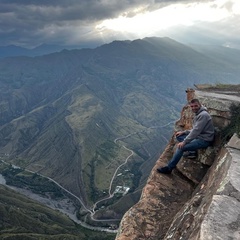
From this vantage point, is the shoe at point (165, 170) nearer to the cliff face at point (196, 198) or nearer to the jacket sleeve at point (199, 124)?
the cliff face at point (196, 198)

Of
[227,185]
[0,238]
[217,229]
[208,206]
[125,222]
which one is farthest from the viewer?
[0,238]

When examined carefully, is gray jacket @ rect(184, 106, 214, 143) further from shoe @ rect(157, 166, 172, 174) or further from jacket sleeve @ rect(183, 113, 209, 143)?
shoe @ rect(157, 166, 172, 174)

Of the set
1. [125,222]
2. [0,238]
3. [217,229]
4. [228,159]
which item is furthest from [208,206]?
[0,238]

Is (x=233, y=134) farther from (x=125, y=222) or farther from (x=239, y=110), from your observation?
(x=125, y=222)

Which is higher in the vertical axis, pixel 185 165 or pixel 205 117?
pixel 205 117

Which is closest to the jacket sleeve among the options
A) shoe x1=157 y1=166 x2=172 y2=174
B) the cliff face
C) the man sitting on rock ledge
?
the man sitting on rock ledge

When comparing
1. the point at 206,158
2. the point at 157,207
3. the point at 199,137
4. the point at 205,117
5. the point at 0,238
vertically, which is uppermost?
the point at 205,117

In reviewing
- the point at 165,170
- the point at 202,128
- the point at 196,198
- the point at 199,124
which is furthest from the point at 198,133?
the point at 196,198
